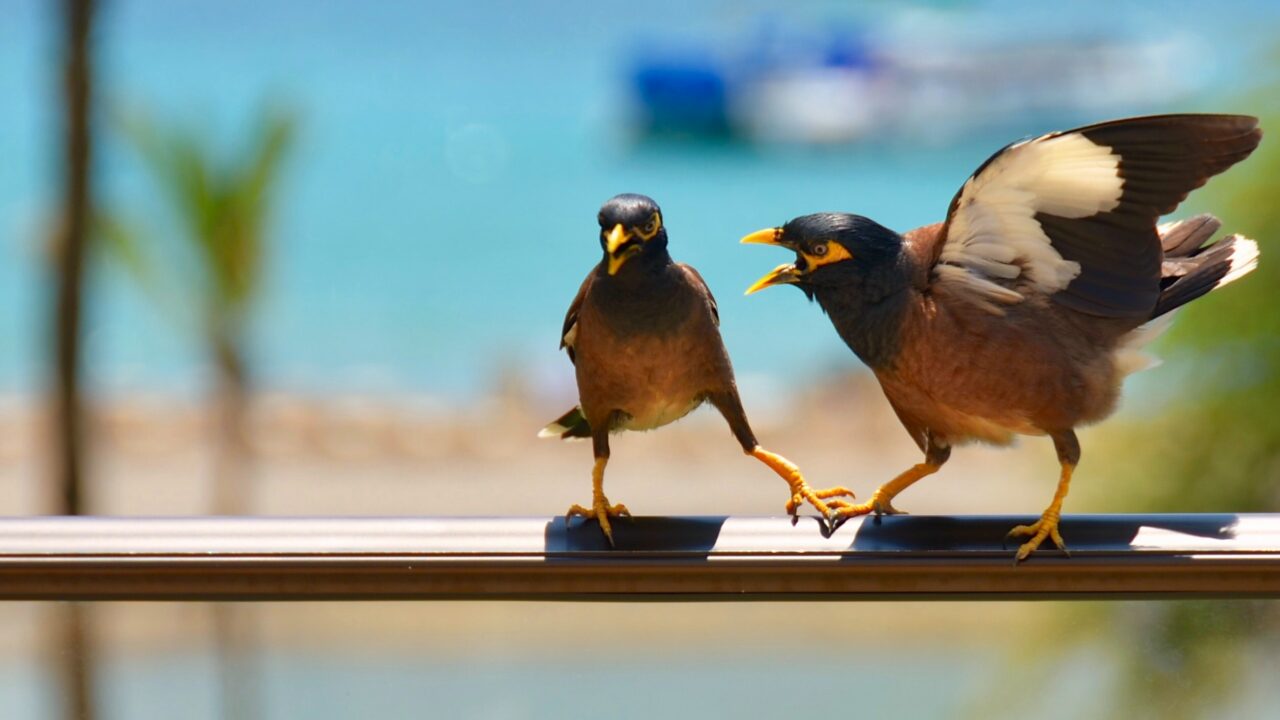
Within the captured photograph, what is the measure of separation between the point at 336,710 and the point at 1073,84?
2589 centimetres

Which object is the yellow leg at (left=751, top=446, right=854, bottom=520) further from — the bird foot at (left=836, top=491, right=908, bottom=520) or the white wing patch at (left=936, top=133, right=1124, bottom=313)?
the white wing patch at (left=936, top=133, right=1124, bottom=313)

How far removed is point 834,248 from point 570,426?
0.60 m

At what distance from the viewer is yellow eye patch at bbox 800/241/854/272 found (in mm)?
1637

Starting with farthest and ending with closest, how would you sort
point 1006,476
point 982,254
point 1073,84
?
point 1073,84
point 1006,476
point 982,254

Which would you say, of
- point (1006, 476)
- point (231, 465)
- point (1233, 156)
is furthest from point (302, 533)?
point (1006, 476)

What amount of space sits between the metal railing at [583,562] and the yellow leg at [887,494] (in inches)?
9.4

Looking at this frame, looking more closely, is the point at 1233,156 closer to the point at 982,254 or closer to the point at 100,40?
the point at 982,254

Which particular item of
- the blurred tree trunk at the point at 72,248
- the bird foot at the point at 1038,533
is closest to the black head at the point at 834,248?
the bird foot at the point at 1038,533

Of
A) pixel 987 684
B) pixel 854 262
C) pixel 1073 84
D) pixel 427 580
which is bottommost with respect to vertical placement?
pixel 987 684

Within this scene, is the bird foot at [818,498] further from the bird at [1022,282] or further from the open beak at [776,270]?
the open beak at [776,270]

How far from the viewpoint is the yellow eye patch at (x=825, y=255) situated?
164 centimetres

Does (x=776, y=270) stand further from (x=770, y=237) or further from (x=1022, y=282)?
(x=1022, y=282)

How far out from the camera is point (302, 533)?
1.36 m

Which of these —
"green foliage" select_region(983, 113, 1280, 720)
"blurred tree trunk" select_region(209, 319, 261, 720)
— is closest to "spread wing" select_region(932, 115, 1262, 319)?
"blurred tree trunk" select_region(209, 319, 261, 720)
